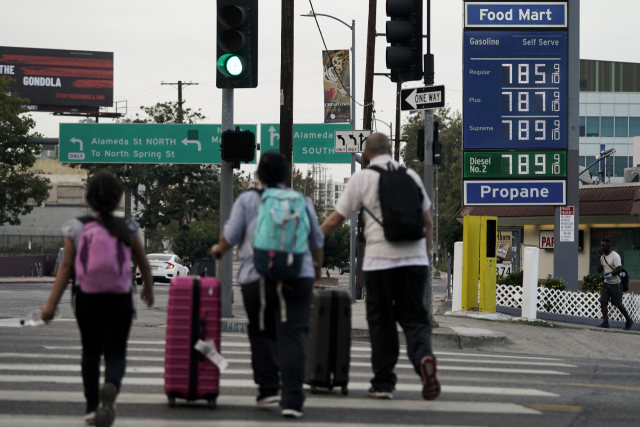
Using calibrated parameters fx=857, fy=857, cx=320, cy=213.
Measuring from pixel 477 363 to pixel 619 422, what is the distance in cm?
338

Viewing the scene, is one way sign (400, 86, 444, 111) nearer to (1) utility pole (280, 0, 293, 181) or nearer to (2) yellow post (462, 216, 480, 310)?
(1) utility pole (280, 0, 293, 181)

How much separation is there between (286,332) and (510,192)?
15180 millimetres

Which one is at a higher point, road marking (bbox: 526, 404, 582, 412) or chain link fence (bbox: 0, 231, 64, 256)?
road marking (bbox: 526, 404, 582, 412)

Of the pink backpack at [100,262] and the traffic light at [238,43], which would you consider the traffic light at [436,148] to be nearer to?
the traffic light at [238,43]

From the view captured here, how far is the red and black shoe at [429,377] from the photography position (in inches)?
243

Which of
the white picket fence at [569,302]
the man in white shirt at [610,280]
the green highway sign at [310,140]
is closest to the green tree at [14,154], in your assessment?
the green highway sign at [310,140]

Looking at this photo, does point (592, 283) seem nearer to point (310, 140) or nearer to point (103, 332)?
point (310, 140)

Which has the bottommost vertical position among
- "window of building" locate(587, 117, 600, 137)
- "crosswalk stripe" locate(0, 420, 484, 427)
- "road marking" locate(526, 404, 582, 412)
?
"road marking" locate(526, 404, 582, 412)

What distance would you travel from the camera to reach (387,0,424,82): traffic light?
10.9 m

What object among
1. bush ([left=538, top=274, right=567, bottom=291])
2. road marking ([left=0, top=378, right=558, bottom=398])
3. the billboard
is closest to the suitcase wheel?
road marking ([left=0, top=378, right=558, bottom=398])

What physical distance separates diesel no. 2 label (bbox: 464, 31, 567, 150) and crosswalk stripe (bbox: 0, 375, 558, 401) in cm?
1327

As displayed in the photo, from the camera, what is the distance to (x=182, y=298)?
576cm

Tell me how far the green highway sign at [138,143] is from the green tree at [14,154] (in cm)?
925

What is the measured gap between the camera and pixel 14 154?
1624 inches
